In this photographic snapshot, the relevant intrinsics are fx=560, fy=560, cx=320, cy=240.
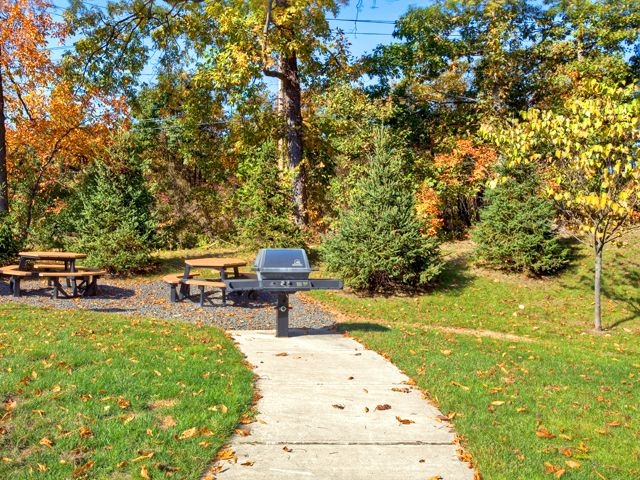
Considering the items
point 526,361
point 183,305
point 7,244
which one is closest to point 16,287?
point 183,305

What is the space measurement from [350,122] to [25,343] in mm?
13667

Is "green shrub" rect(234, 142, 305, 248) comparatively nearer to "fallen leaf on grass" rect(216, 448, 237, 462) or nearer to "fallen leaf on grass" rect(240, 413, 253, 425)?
"fallen leaf on grass" rect(240, 413, 253, 425)

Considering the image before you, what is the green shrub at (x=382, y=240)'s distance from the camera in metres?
13.6

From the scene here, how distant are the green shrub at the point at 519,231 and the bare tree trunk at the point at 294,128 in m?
5.69

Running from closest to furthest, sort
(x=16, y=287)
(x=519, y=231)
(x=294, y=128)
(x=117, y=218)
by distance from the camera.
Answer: (x=16, y=287) → (x=117, y=218) → (x=519, y=231) → (x=294, y=128)

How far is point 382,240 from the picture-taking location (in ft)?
45.0

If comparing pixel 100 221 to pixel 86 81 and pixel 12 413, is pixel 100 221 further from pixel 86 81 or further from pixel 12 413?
pixel 12 413

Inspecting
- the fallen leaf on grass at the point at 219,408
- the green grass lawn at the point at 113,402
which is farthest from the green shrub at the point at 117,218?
the fallen leaf on grass at the point at 219,408

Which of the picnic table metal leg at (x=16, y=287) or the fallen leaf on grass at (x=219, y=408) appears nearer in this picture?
the fallen leaf on grass at (x=219, y=408)

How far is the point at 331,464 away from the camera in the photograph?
12.7 feet

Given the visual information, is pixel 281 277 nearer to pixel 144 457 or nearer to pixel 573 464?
pixel 144 457

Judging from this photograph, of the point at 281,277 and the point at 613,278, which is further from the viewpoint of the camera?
the point at 613,278

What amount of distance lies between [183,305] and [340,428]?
757 cm

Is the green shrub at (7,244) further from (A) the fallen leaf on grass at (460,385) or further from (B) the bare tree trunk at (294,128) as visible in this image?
(A) the fallen leaf on grass at (460,385)
